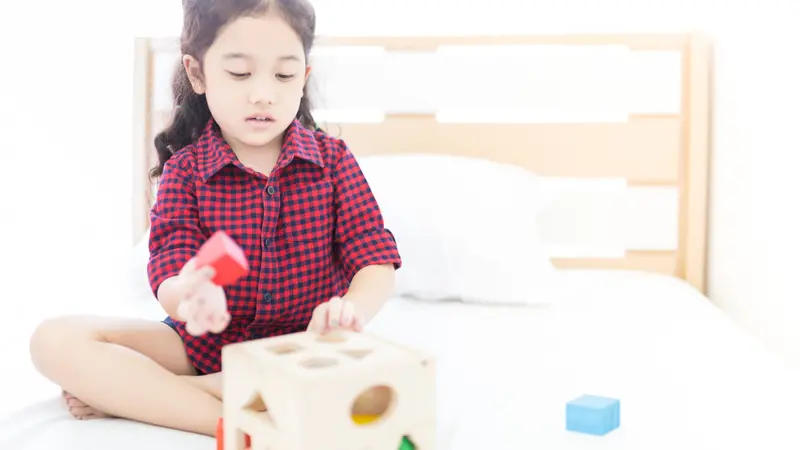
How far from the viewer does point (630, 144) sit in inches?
87.4

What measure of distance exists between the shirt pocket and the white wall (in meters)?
0.56

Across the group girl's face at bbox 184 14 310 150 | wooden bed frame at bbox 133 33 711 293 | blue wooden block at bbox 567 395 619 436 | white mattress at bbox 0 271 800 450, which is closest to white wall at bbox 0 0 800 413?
wooden bed frame at bbox 133 33 711 293

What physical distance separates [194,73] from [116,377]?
401mm

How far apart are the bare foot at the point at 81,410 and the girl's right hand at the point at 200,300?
33cm

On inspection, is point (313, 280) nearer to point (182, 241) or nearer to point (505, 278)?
point (182, 241)

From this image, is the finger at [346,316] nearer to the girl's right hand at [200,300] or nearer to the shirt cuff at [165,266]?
the girl's right hand at [200,300]

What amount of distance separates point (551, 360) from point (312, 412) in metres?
0.67

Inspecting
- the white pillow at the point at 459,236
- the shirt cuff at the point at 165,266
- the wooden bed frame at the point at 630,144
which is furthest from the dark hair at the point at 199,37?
the wooden bed frame at the point at 630,144

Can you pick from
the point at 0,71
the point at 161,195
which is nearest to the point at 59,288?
the point at 0,71

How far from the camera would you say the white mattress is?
3.34 feet

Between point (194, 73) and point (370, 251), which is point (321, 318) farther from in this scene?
point (194, 73)

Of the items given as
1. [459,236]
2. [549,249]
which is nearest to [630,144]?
[549,249]

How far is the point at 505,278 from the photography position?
5.86ft

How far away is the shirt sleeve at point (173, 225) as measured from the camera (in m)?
1.12
